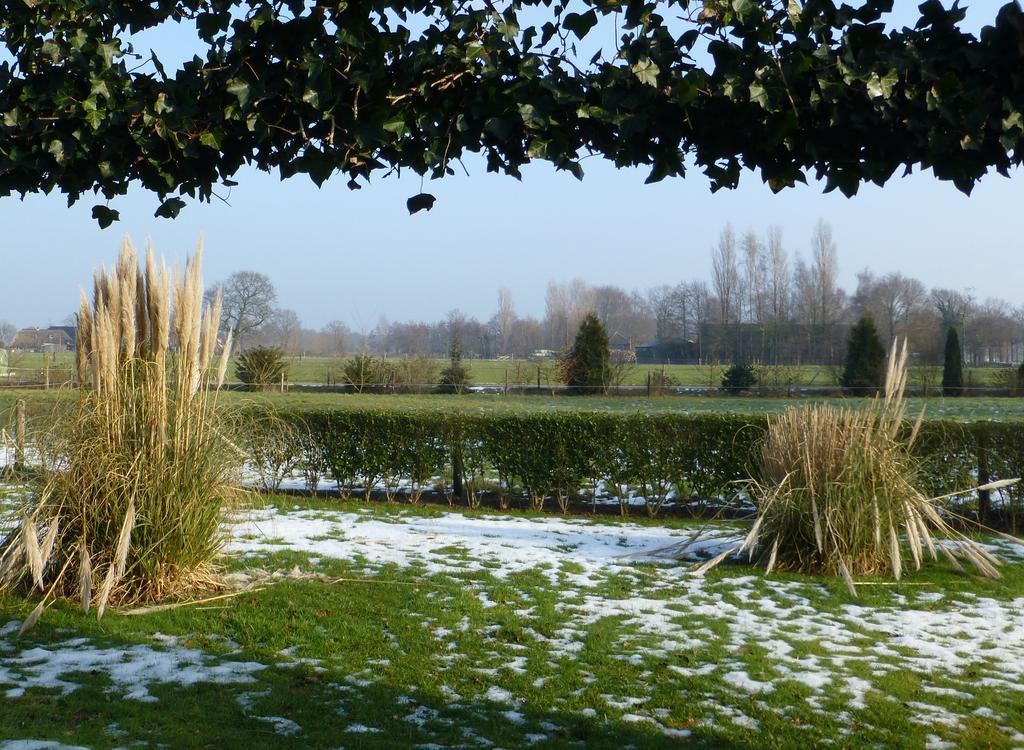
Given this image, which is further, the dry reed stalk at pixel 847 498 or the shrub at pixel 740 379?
the shrub at pixel 740 379

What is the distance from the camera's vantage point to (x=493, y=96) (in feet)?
8.20

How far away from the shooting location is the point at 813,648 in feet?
16.3

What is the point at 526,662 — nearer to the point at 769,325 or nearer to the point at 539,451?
the point at 539,451

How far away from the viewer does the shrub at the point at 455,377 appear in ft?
98.6

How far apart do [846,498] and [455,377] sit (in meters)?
24.1

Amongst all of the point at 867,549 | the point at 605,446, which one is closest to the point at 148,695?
the point at 867,549

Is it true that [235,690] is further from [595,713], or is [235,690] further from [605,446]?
[605,446]

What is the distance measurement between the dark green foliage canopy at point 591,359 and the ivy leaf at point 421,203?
89.7ft

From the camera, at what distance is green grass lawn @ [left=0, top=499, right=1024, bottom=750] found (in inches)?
145

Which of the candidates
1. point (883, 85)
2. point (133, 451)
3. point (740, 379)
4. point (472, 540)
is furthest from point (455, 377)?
point (883, 85)

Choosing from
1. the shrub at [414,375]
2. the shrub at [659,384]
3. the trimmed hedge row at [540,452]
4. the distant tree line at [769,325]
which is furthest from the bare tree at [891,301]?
the trimmed hedge row at [540,452]

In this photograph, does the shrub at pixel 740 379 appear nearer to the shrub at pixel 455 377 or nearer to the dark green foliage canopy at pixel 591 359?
the dark green foliage canopy at pixel 591 359

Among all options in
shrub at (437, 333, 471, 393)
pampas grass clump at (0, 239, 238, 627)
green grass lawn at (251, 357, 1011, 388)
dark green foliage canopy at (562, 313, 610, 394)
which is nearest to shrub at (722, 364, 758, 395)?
green grass lawn at (251, 357, 1011, 388)

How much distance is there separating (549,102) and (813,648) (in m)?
3.69
